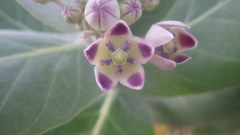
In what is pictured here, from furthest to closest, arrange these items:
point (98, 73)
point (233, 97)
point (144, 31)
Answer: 1. point (233, 97)
2. point (144, 31)
3. point (98, 73)

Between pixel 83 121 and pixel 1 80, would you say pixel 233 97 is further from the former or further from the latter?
pixel 1 80

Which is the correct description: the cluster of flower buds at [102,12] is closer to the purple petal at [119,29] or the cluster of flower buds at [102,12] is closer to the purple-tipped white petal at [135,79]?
the purple petal at [119,29]

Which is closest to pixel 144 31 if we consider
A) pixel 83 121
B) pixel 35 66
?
pixel 35 66

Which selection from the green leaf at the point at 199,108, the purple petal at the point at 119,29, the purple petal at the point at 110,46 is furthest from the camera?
the green leaf at the point at 199,108

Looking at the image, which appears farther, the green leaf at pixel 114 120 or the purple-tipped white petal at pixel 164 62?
the green leaf at pixel 114 120

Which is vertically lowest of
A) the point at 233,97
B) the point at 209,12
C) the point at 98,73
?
the point at 233,97

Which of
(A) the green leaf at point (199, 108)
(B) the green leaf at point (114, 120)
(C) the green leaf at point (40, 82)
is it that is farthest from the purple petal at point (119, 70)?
(A) the green leaf at point (199, 108)

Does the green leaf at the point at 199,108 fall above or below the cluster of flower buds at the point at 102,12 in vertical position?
below
